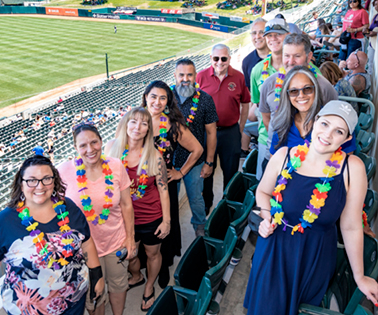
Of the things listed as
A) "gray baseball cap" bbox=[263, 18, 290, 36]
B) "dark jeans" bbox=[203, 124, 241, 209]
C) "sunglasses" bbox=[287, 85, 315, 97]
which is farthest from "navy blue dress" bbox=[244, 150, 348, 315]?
"gray baseball cap" bbox=[263, 18, 290, 36]

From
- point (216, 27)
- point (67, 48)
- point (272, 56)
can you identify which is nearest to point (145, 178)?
point (272, 56)

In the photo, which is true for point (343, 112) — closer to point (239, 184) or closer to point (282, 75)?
point (282, 75)

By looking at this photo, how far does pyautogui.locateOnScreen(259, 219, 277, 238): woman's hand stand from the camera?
1.80 metres

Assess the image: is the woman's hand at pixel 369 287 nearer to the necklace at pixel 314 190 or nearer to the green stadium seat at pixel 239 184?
the necklace at pixel 314 190

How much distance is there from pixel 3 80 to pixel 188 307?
80.7 ft

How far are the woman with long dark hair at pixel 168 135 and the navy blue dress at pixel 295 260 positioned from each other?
1.13 meters

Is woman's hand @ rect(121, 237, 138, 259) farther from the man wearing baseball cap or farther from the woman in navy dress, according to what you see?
→ the man wearing baseball cap

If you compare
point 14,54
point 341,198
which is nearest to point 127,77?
point 14,54

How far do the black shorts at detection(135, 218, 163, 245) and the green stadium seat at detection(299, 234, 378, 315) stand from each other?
1194mm

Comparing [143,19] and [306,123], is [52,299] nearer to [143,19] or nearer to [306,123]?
[306,123]

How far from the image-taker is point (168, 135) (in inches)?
106

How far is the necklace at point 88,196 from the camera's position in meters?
2.10

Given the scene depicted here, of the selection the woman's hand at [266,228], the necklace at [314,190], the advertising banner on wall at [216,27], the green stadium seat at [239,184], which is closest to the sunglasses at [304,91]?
the necklace at [314,190]

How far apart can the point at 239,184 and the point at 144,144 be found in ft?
4.29
